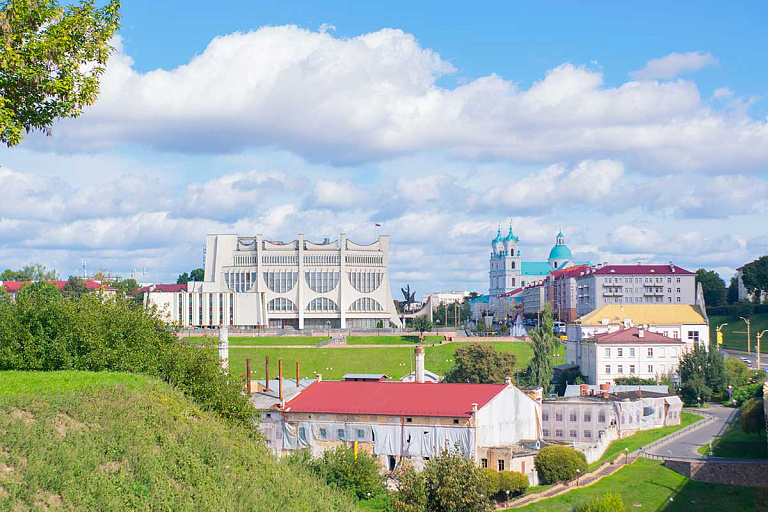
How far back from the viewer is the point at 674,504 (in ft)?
155

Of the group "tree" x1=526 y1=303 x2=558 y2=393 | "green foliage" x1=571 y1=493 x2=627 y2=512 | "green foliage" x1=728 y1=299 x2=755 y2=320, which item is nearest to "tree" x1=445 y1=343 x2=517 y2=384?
"tree" x1=526 y1=303 x2=558 y2=393

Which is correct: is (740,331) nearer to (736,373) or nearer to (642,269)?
(642,269)

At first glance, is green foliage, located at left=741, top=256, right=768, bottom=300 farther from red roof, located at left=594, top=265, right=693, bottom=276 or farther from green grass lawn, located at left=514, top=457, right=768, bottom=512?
green grass lawn, located at left=514, top=457, right=768, bottom=512

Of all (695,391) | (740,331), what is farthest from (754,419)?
(740,331)

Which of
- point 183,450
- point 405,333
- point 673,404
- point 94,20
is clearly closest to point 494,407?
point 673,404

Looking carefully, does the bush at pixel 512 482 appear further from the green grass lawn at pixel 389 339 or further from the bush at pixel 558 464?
the green grass lawn at pixel 389 339

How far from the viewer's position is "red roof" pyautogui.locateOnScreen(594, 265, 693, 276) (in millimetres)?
145875

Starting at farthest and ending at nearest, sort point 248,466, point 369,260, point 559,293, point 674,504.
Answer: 1. point 559,293
2. point 369,260
3. point 674,504
4. point 248,466

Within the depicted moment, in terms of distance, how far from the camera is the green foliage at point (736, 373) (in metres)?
83.1

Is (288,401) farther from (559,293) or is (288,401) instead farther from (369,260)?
(559,293)

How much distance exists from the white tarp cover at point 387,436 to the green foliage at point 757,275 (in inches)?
4581

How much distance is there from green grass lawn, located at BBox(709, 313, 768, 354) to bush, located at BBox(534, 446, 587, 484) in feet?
270

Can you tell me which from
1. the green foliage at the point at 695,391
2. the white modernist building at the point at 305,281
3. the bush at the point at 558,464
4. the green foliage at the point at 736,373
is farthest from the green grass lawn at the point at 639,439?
the white modernist building at the point at 305,281

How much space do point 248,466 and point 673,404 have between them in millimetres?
54850
